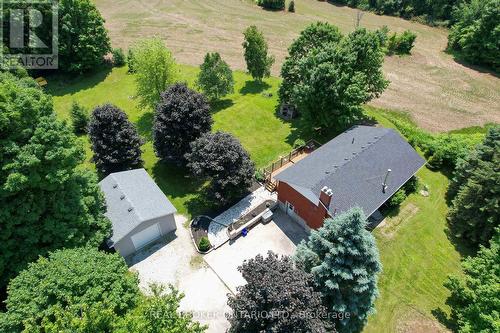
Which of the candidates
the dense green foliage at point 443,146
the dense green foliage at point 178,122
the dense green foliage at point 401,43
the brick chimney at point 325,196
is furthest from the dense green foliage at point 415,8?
the brick chimney at point 325,196

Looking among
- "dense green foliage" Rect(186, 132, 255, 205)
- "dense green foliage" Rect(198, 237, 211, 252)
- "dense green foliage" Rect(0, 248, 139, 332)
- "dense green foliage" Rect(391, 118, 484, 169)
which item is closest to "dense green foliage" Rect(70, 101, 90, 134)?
"dense green foliage" Rect(186, 132, 255, 205)

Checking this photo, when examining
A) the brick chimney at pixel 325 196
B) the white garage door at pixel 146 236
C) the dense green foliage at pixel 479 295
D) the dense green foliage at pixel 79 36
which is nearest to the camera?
the dense green foliage at pixel 479 295

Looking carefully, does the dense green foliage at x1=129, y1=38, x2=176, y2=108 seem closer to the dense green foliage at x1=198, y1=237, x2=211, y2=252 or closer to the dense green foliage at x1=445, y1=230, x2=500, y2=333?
A: the dense green foliage at x1=198, y1=237, x2=211, y2=252

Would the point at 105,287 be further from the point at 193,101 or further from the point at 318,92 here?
the point at 318,92

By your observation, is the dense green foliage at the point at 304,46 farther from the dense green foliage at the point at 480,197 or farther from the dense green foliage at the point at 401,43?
the dense green foliage at the point at 401,43

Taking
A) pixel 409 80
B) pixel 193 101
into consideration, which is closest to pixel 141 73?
pixel 193 101

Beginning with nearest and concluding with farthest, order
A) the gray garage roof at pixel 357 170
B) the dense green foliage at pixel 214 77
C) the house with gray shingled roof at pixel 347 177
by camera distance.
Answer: the house with gray shingled roof at pixel 347 177, the gray garage roof at pixel 357 170, the dense green foliage at pixel 214 77
